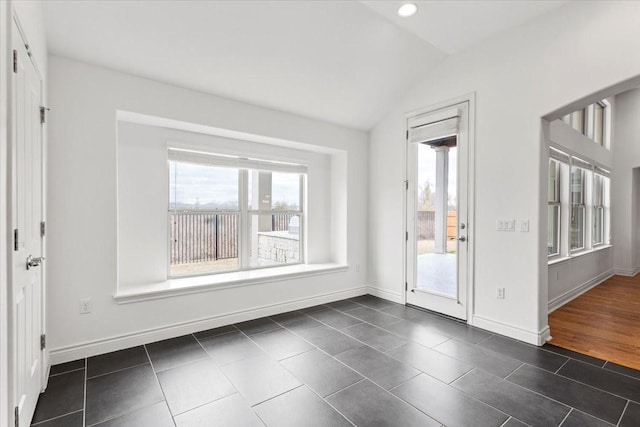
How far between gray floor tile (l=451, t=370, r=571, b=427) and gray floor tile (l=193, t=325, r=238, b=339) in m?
2.20

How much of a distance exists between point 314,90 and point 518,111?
2.15 metres

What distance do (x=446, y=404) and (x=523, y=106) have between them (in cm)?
278

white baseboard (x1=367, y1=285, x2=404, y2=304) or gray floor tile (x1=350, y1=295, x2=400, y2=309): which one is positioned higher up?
white baseboard (x1=367, y1=285, x2=404, y2=304)

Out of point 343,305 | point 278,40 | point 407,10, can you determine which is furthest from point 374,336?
point 407,10

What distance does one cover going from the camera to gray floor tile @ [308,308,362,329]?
355 cm

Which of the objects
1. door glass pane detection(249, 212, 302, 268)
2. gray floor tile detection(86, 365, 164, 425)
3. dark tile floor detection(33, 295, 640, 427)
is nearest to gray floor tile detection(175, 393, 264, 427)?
dark tile floor detection(33, 295, 640, 427)

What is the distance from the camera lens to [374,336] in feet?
10.5

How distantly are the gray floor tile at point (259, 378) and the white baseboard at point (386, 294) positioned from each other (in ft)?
7.35

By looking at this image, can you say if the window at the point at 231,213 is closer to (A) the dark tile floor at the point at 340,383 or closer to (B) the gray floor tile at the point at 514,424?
(A) the dark tile floor at the point at 340,383

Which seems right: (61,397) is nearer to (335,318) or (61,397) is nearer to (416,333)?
(335,318)

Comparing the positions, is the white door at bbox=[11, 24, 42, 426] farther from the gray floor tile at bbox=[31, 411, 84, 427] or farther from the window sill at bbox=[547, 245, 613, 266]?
the window sill at bbox=[547, 245, 613, 266]

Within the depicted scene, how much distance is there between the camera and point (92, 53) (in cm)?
264

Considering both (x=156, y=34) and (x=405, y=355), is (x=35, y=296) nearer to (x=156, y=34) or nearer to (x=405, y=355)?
(x=156, y=34)

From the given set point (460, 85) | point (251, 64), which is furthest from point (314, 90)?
point (460, 85)
